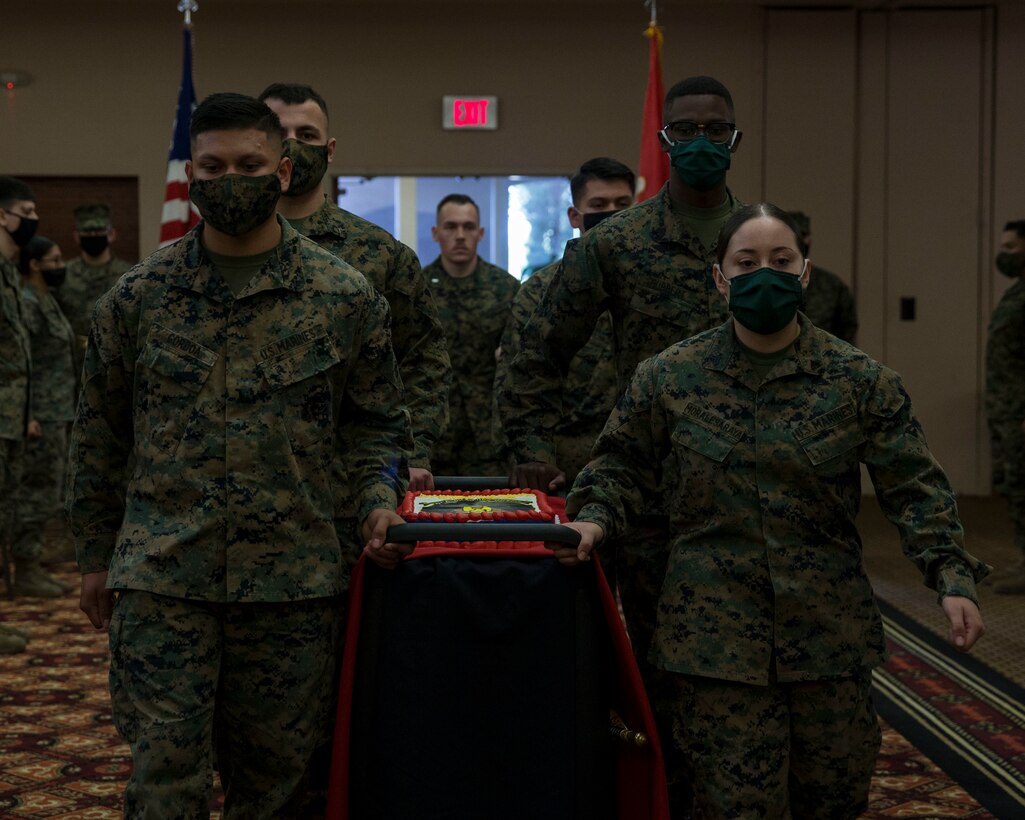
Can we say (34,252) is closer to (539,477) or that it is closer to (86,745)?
(86,745)

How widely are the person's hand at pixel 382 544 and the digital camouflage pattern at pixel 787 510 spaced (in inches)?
13.7

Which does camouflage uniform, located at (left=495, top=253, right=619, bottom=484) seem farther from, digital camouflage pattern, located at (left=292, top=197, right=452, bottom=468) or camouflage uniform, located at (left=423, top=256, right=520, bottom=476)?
camouflage uniform, located at (left=423, top=256, right=520, bottom=476)

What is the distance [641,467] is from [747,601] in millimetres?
351

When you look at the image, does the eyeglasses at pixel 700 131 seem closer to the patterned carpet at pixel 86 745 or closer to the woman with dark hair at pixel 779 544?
the woman with dark hair at pixel 779 544

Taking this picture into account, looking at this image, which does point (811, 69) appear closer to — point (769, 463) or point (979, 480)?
point (979, 480)

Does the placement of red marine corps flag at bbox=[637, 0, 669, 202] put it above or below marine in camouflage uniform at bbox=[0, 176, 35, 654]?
above

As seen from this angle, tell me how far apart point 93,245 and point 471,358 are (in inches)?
126

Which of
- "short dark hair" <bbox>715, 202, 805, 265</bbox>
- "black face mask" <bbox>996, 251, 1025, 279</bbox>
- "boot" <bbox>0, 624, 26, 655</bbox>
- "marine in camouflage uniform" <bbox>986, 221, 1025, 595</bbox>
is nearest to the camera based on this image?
"short dark hair" <bbox>715, 202, 805, 265</bbox>

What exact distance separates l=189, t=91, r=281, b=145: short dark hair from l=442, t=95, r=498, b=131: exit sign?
25.2ft

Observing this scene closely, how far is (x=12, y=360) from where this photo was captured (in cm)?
565

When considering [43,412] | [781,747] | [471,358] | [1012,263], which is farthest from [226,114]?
[1012,263]

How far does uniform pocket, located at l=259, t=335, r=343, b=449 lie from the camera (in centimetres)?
239

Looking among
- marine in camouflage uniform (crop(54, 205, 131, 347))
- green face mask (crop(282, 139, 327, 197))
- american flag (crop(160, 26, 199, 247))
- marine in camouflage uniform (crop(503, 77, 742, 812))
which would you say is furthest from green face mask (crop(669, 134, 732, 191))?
marine in camouflage uniform (crop(54, 205, 131, 347))

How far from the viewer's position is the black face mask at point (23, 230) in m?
5.64
